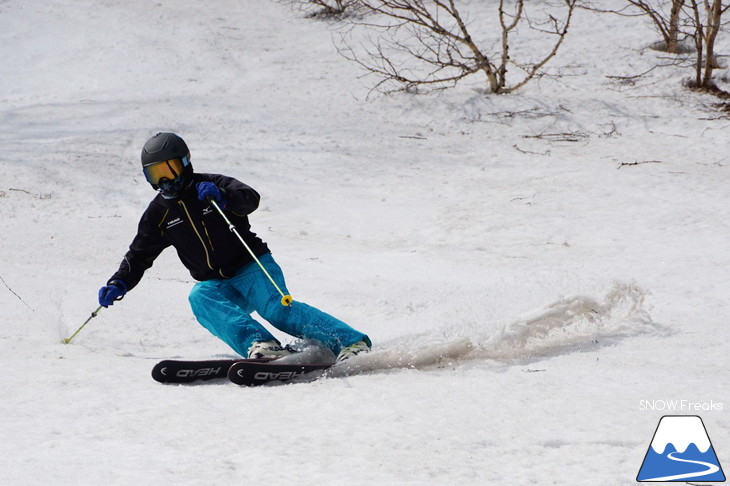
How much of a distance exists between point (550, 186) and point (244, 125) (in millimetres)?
4452

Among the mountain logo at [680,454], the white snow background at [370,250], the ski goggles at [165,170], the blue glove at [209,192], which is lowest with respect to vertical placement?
the white snow background at [370,250]

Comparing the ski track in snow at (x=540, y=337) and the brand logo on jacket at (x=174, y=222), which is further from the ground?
the brand logo on jacket at (x=174, y=222)

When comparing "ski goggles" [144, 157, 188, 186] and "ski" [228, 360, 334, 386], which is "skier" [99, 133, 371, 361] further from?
"ski" [228, 360, 334, 386]

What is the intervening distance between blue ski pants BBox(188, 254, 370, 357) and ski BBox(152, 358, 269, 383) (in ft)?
0.89

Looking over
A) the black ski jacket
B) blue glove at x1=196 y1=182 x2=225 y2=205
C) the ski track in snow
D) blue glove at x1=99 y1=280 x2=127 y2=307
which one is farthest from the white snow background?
blue glove at x1=196 y1=182 x2=225 y2=205

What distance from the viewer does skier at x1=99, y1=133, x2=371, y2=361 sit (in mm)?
4273

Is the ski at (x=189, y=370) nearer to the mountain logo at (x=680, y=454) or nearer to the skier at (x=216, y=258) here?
the skier at (x=216, y=258)

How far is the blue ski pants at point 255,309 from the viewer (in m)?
4.23

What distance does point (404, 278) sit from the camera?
6.53 meters

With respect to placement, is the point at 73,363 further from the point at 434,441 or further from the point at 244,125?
the point at 244,125

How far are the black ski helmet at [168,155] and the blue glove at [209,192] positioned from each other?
0.47 ft

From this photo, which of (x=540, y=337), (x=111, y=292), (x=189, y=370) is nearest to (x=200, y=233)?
(x=111, y=292)

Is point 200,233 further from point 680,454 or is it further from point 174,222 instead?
point 680,454

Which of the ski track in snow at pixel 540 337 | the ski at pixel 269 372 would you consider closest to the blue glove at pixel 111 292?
the ski at pixel 269 372
